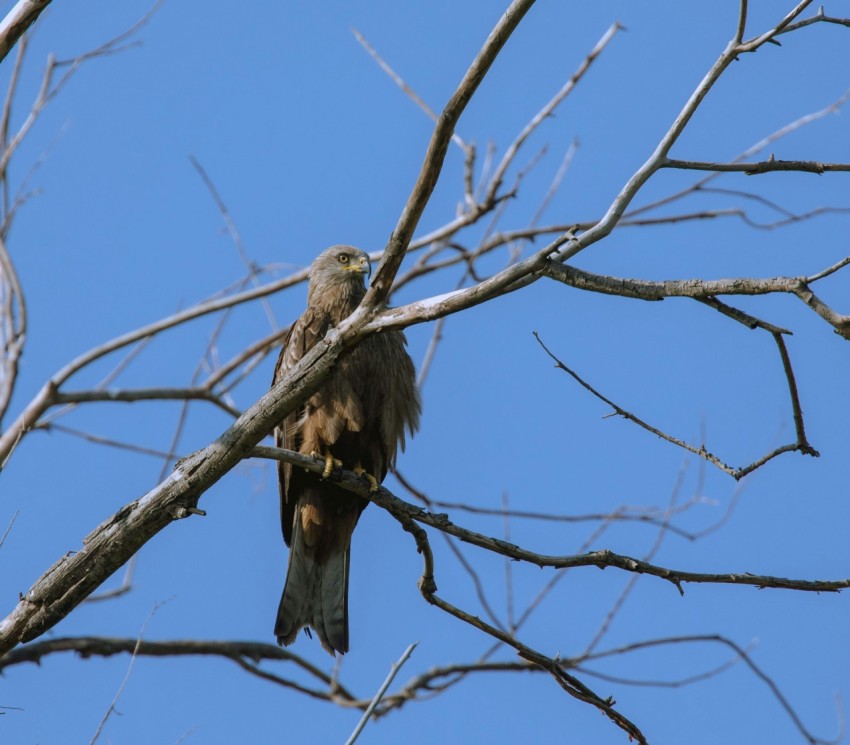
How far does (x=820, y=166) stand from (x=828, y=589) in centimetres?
135

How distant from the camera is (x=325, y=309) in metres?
5.98

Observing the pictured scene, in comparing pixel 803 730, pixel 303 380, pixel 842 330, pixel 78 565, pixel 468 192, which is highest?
pixel 468 192

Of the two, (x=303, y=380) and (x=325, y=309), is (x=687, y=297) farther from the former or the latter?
(x=325, y=309)

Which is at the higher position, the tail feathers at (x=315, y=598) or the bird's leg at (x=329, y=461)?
the bird's leg at (x=329, y=461)

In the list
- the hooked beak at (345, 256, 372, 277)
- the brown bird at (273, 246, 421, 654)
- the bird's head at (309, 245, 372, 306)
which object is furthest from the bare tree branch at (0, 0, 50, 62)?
the hooked beak at (345, 256, 372, 277)

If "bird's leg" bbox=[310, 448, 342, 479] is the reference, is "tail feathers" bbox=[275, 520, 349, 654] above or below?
below

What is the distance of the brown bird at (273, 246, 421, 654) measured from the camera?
5.50 m

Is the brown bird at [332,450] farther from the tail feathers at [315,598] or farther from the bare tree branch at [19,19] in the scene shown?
the bare tree branch at [19,19]

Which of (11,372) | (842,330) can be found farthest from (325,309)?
(842,330)

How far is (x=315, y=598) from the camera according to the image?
5.65 m

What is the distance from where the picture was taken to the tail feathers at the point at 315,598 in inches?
218

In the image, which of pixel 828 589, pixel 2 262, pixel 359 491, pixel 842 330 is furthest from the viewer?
pixel 2 262

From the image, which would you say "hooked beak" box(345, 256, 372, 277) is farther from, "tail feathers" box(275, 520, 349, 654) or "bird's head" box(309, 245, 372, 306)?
"tail feathers" box(275, 520, 349, 654)

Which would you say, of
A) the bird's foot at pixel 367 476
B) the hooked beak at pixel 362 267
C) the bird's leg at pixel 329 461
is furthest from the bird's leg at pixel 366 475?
the hooked beak at pixel 362 267
